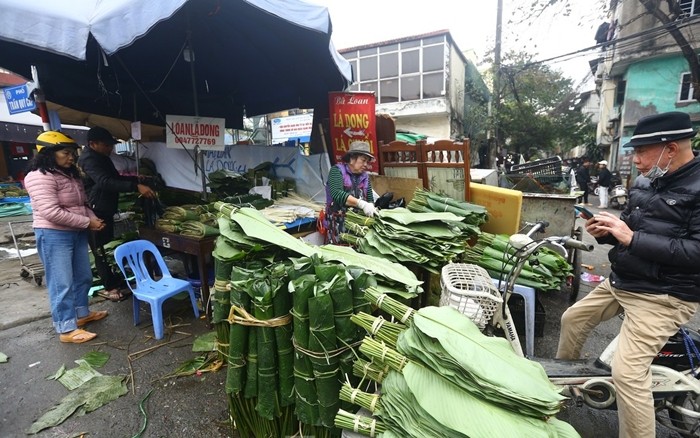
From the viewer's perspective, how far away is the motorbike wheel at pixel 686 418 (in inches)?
81.2

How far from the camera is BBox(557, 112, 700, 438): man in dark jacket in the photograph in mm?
1813

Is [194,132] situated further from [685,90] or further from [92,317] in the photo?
[685,90]

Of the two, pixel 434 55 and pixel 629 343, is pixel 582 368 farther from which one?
pixel 434 55

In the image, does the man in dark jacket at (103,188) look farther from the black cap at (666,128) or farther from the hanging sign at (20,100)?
the black cap at (666,128)

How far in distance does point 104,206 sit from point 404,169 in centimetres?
419

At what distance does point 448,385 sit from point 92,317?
439 centimetres

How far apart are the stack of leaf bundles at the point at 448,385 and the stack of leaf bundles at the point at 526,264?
1851mm

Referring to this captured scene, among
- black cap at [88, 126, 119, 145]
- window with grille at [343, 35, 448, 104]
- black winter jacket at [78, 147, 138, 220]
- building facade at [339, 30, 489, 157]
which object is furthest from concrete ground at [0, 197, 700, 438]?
window with grille at [343, 35, 448, 104]

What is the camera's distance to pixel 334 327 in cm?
163

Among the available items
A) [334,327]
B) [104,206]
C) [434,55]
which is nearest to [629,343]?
[334,327]

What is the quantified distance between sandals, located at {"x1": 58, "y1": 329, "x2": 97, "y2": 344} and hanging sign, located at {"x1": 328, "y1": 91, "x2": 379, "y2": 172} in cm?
416

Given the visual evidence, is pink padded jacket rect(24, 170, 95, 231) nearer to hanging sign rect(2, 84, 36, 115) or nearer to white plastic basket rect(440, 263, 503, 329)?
hanging sign rect(2, 84, 36, 115)

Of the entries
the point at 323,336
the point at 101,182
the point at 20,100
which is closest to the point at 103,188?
the point at 101,182

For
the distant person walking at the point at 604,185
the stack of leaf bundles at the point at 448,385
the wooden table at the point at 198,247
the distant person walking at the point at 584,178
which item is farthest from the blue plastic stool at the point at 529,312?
the distant person walking at the point at 584,178
